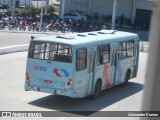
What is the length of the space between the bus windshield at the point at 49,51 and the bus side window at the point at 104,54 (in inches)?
75.5

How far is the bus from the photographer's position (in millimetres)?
12203

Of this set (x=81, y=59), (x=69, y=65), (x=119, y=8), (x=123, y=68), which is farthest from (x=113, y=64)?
(x=119, y=8)

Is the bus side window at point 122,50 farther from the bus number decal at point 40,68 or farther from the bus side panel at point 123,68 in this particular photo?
the bus number decal at point 40,68

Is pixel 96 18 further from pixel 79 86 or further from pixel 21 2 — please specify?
pixel 79 86

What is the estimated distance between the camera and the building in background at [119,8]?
52.5 metres

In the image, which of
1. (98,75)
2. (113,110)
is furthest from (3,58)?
(113,110)

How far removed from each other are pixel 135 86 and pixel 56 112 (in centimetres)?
663

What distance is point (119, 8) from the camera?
53625 millimetres

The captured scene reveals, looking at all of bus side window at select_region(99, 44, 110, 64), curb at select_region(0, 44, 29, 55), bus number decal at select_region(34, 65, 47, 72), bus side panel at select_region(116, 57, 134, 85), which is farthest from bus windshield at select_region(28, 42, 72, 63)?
curb at select_region(0, 44, 29, 55)

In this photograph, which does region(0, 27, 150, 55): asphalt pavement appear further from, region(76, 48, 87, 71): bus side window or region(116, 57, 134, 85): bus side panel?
region(76, 48, 87, 71): bus side window

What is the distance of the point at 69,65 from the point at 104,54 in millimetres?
2562

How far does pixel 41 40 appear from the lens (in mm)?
12797

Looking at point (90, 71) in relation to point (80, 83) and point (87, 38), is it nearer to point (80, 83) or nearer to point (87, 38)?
point (80, 83)

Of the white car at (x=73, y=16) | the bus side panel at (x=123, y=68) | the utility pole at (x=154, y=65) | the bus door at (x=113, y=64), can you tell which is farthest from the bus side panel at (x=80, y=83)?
the white car at (x=73, y=16)
